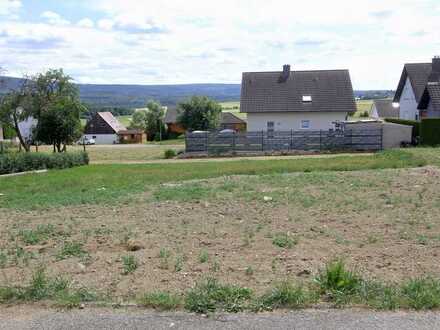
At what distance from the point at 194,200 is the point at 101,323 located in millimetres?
6880

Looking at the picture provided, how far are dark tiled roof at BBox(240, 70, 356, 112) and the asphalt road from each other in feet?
148

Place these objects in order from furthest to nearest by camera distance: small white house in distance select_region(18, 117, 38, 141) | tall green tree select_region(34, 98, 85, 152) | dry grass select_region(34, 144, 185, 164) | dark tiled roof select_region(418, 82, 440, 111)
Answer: small white house in distance select_region(18, 117, 38, 141) < dark tiled roof select_region(418, 82, 440, 111) < dry grass select_region(34, 144, 185, 164) < tall green tree select_region(34, 98, 85, 152)

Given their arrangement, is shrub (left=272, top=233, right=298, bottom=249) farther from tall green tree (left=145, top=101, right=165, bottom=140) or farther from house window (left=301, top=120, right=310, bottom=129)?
tall green tree (left=145, top=101, right=165, bottom=140)

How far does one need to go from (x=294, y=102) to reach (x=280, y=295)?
4601 cm

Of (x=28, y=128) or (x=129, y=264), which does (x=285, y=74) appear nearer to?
(x=28, y=128)

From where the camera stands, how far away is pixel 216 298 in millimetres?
4758

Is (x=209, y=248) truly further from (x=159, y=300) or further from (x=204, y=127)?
(x=204, y=127)

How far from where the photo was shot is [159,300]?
4730mm

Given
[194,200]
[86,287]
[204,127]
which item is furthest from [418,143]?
[204,127]

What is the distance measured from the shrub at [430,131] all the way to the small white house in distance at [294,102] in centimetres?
1544

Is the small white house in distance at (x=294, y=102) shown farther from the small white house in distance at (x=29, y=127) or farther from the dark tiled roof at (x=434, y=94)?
the small white house in distance at (x=29, y=127)

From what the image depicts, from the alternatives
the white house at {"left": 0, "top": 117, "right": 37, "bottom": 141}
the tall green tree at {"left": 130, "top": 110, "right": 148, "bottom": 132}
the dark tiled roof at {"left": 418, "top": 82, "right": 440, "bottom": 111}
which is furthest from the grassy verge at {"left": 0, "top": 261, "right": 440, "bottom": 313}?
the tall green tree at {"left": 130, "top": 110, "right": 148, "bottom": 132}

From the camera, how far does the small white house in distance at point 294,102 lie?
4950cm

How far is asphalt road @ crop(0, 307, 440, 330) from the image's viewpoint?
422cm
